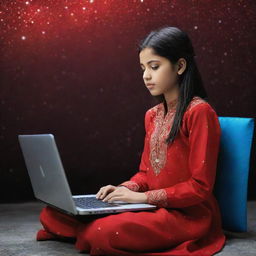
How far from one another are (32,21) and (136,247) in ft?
5.53

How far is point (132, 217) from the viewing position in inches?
74.7

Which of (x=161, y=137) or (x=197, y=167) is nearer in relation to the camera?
(x=197, y=167)

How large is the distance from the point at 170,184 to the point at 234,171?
298mm

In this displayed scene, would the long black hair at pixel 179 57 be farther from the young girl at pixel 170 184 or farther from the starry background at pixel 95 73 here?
the starry background at pixel 95 73

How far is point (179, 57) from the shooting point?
6.79 feet

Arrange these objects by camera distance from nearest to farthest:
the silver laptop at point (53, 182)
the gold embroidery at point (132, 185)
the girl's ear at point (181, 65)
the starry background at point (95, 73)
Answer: the silver laptop at point (53, 182) → the girl's ear at point (181, 65) → the gold embroidery at point (132, 185) → the starry background at point (95, 73)

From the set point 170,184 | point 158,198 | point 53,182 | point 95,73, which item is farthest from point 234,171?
point 95,73

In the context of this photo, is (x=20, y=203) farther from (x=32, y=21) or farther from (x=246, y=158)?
(x=246, y=158)

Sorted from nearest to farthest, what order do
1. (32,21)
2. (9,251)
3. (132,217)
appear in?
1. (132,217)
2. (9,251)
3. (32,21)

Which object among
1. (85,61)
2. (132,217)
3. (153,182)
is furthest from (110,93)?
(132,217)

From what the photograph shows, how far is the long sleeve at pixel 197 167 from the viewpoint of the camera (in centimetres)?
197

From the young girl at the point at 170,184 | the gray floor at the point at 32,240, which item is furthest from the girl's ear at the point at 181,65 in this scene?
the gray floor at the point at 32,240

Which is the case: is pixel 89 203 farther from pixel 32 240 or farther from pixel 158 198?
pixel 32 240

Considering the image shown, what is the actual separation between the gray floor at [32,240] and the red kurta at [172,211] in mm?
53
